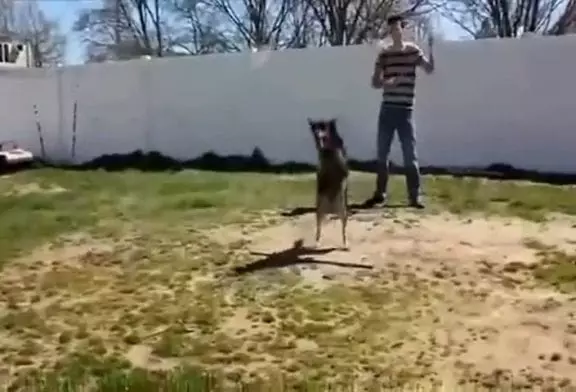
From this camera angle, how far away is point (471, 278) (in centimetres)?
479

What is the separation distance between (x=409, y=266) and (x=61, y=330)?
191cm

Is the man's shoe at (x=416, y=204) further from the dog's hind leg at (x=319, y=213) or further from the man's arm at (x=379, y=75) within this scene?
the dog's hind leg at (x=319, y=213)

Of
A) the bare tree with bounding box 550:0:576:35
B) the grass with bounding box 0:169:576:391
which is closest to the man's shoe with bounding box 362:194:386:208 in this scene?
the grass with bounding box 0:169:576:391

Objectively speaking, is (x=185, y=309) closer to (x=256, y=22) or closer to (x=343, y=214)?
(x=343, y=214)

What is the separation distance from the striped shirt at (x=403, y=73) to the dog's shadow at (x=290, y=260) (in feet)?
6.24

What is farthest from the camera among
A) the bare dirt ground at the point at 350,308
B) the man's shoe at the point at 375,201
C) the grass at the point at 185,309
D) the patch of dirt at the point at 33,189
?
the patch of dirt at the point at 33,189

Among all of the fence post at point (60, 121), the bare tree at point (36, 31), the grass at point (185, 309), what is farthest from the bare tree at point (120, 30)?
the grass at point (185, 309)

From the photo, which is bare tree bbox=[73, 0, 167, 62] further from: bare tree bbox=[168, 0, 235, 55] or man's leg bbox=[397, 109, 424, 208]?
man's leg bbox=[397, 109, 424, 208]

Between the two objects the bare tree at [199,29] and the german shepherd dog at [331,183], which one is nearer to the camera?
the german shepherd dog at [331,183]

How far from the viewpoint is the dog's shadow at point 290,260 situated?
199 inches

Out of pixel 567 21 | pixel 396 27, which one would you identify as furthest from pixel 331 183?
pixel 567 21

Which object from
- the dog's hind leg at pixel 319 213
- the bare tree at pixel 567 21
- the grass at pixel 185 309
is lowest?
the grass at pixel 185 309

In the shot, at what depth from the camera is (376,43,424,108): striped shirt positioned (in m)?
6.88

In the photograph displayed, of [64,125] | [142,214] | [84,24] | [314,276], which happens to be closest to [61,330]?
[314,276]
